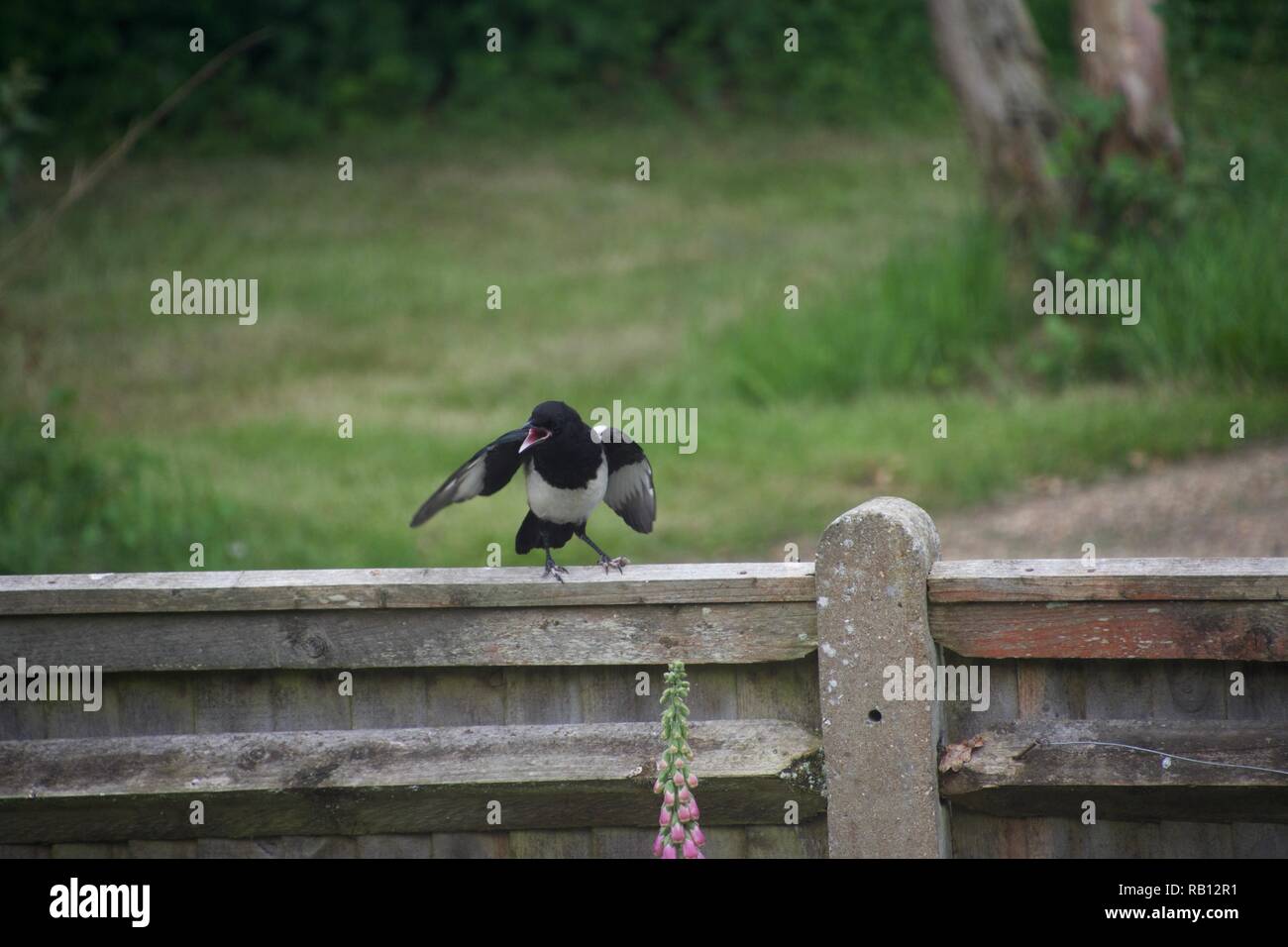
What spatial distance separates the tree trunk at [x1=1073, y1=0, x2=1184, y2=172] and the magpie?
685cm

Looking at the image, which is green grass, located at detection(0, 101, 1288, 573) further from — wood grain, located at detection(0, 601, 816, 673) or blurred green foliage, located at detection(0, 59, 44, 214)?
wood grain, located at detection(0, 601, 816, 673)

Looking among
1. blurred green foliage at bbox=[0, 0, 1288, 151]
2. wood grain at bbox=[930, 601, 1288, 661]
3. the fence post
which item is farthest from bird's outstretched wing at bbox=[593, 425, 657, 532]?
blurred green foliage at bbox=[0, 0, 1288, 151]

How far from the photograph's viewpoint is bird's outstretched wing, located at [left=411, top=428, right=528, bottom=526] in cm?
412

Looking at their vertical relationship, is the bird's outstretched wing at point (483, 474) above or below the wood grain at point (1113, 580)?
above

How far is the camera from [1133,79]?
32.7 feet

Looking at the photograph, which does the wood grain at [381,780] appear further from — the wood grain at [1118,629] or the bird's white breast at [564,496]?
the bird's white breast at [564,496]

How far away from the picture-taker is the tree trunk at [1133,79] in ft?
32.7

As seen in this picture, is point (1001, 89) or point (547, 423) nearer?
point (547, 423)

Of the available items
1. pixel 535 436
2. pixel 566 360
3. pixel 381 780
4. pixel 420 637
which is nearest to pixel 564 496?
pixel 535 436

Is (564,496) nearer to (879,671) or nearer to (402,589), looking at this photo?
(402,589)

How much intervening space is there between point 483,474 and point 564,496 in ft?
0.83

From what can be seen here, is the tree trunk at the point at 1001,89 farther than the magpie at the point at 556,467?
Yes

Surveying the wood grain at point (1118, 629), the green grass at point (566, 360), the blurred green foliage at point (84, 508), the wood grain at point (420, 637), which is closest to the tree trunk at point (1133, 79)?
the green grass at point (566, 360)

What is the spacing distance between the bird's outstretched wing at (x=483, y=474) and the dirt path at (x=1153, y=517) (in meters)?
3.12
